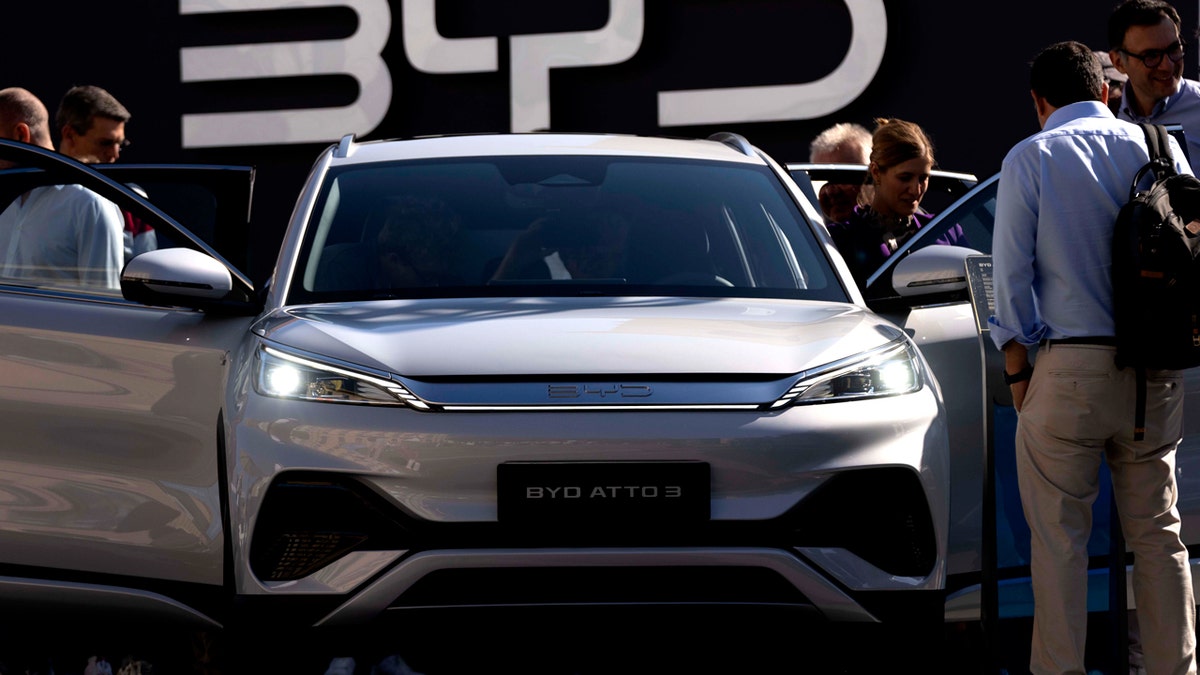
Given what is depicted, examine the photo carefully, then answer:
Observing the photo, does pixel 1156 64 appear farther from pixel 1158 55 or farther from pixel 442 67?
pixel 442 67

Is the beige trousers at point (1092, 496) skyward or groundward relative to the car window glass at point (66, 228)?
groundward

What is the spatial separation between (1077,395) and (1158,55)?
4.87 feet

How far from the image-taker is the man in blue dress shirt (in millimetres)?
4180

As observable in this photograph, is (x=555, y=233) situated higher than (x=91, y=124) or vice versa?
(x=91, y=124)

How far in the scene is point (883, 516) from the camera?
12.7 ft

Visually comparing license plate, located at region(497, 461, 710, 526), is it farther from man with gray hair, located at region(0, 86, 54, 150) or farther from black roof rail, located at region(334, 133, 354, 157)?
man with gray hair, located at region(0, 86, 54, 150)

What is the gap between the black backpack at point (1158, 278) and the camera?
406 cm

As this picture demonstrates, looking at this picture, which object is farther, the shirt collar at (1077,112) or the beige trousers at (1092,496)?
the shirt collar at (1077,112)

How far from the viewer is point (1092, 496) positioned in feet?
14.0

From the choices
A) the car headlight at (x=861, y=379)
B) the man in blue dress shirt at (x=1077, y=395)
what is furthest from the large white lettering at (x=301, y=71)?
A: the car headlight at (x=861, y=379)

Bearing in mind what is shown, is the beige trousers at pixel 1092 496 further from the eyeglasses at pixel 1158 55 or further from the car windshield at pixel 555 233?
the eyeglasses at pixel 1158 55

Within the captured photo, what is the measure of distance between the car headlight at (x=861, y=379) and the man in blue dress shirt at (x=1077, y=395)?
0.32m

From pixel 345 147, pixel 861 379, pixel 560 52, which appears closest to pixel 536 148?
pixel 345 147

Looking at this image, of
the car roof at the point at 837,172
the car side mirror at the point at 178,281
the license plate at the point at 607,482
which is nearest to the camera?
the license plate at the point at 607,482
